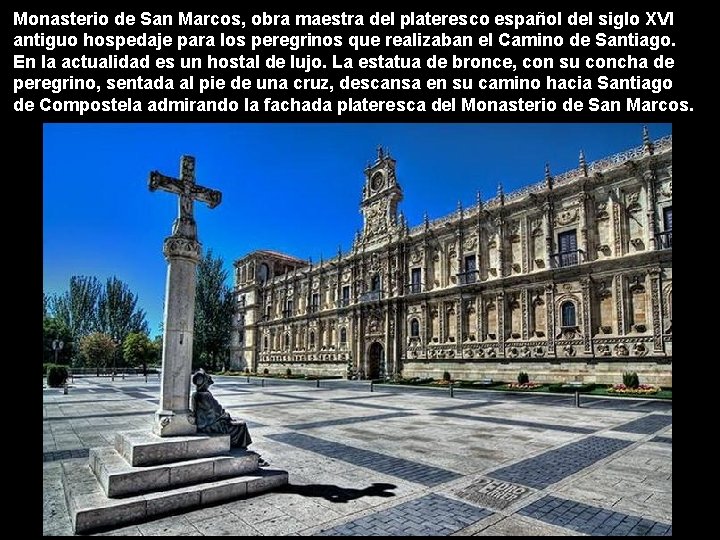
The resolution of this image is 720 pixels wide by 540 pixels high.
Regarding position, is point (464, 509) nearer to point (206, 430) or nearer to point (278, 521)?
point (278, 521)

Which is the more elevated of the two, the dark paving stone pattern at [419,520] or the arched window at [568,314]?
the arched window at [568,314]

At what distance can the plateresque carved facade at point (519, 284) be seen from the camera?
80.0ft

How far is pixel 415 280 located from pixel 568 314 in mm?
14088

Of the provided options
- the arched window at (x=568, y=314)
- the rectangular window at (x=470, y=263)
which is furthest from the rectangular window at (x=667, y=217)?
the rectangular window at (x=470, y=263)

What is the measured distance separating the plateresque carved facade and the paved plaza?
39.0 ft

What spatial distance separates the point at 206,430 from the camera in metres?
6.61

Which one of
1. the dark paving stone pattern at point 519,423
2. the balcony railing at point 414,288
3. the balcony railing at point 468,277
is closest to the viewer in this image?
the dark paving stone pattern at point 519,423

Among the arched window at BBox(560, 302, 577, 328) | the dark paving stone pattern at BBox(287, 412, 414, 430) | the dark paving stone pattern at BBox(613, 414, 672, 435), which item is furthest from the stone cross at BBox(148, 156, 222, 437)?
the arched window at BBox(560, 302, 577, 328)

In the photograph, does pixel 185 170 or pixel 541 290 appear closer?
pixel 185 170

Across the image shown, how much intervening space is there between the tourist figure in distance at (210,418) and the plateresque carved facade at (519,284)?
23584mm

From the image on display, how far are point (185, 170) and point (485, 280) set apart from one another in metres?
28.3

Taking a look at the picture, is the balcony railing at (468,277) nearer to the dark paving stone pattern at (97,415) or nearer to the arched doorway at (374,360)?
the arched doorway at (374,360)
